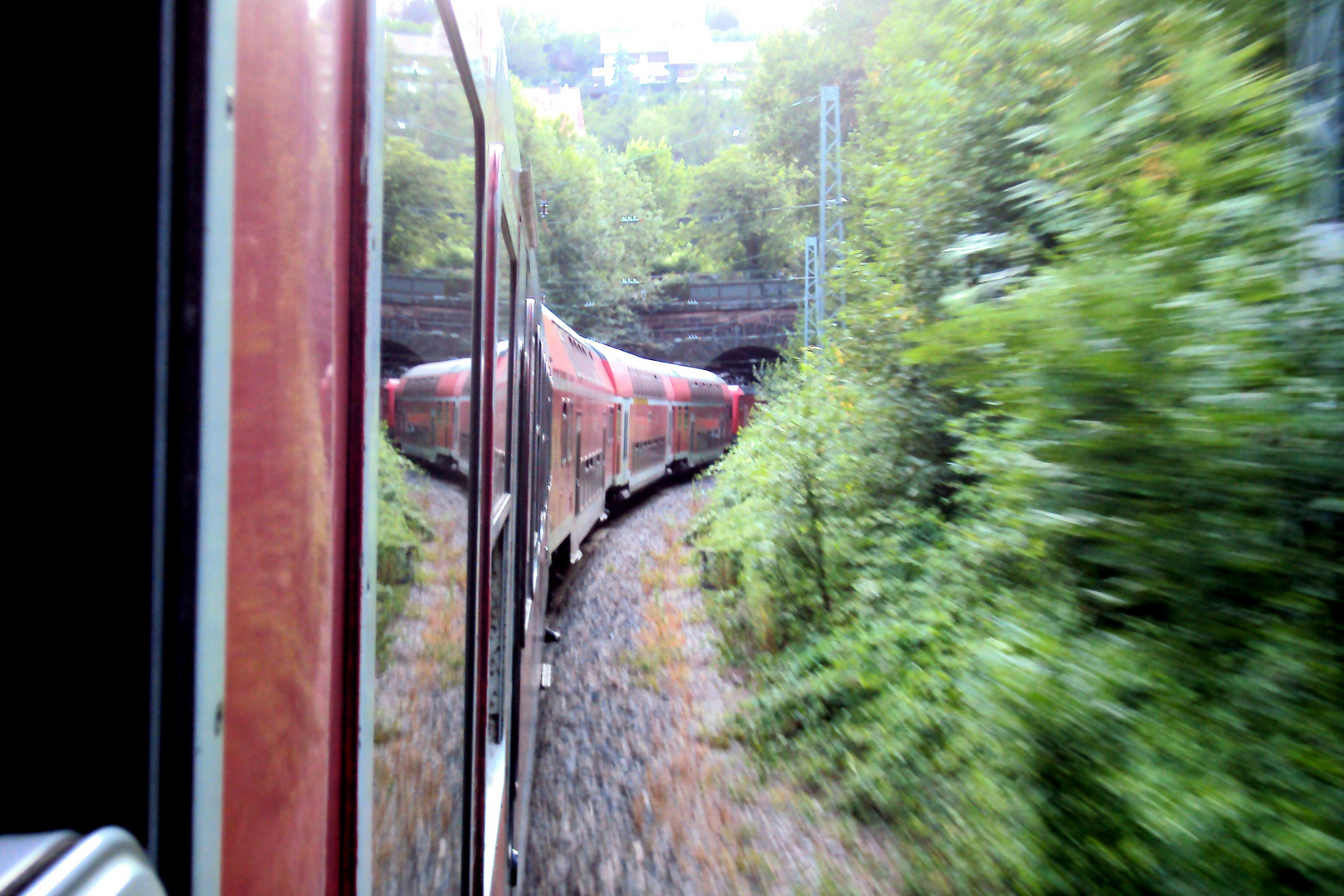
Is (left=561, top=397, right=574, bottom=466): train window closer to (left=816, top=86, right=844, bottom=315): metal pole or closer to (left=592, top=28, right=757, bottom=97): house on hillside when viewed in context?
(left=816, top=86, right=844, bottom=315): metal pole

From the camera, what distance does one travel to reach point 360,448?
882 millimetres

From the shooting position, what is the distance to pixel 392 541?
3.35ft

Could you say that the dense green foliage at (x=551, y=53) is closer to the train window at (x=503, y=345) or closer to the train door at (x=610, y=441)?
the train door at (x=610, y=441)

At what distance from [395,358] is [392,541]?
0.21 meters

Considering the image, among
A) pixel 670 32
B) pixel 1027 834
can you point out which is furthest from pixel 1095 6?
pixel 670 32

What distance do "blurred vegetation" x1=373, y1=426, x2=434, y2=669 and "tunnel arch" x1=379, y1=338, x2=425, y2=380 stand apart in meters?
0.07

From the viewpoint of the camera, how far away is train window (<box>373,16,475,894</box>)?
1.00 metres

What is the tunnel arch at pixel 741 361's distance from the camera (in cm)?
3831

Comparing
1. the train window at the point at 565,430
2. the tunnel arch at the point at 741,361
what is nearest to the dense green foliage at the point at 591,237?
the tunnel arch at the point at 741,361


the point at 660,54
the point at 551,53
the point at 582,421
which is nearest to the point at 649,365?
the point at 582,421

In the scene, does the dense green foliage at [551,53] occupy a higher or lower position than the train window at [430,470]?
higher

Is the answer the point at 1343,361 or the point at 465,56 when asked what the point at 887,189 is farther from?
the point at 465,56

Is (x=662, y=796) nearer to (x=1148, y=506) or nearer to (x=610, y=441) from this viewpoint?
(x=1148, y=506)

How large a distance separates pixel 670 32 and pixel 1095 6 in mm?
114521
